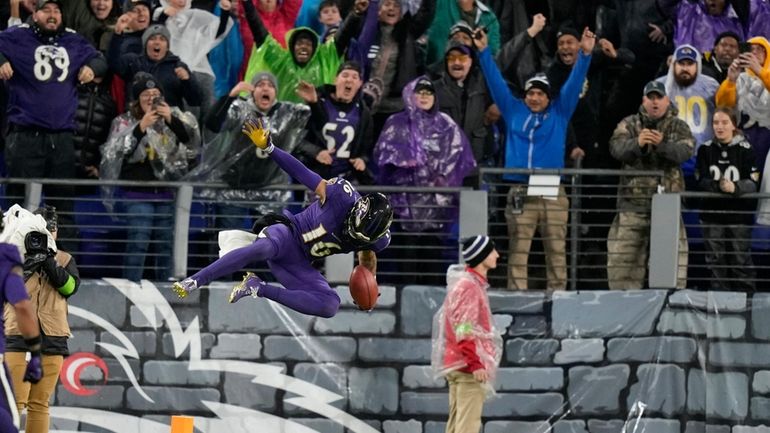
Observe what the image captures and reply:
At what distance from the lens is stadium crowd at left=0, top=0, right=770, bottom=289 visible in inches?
611

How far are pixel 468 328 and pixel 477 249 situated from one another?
0.66 m

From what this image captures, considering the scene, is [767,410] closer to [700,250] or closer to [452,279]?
[700,250]

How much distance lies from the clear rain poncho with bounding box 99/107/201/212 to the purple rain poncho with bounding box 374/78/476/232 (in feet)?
5.61

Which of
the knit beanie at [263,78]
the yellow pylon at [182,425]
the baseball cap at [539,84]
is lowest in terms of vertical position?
the yellow pylon at [182,425]

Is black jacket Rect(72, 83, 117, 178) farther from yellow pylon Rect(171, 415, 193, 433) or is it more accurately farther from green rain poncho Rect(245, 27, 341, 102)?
yellow pylon Rect(171, 415, 193, 433)

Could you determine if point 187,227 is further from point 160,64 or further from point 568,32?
point 568,32

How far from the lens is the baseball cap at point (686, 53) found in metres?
15.6

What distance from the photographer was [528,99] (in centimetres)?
1573

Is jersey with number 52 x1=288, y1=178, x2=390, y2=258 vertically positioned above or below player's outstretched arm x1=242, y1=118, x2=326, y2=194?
Result: below

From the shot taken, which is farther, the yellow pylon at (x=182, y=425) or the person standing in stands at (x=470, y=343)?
the person standing in stands at (x=470, y=343)

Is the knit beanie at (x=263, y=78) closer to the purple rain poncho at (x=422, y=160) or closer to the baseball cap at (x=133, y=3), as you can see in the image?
the purple rain poncho at (x=422, y=160)

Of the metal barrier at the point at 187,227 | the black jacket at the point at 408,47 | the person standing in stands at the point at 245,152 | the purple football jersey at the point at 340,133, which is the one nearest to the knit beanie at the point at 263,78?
the person standing in stands at the point at 245,152

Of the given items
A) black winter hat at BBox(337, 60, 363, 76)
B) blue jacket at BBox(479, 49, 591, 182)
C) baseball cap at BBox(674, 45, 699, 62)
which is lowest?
blue jacket at BBox(479, 49, 591, 182)

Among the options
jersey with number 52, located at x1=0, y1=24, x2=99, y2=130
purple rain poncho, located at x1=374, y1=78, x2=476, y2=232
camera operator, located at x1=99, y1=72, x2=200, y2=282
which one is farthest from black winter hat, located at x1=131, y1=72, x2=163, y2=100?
purple rain poncho, located at x1=374, y1=78, x2=476, y2=232
